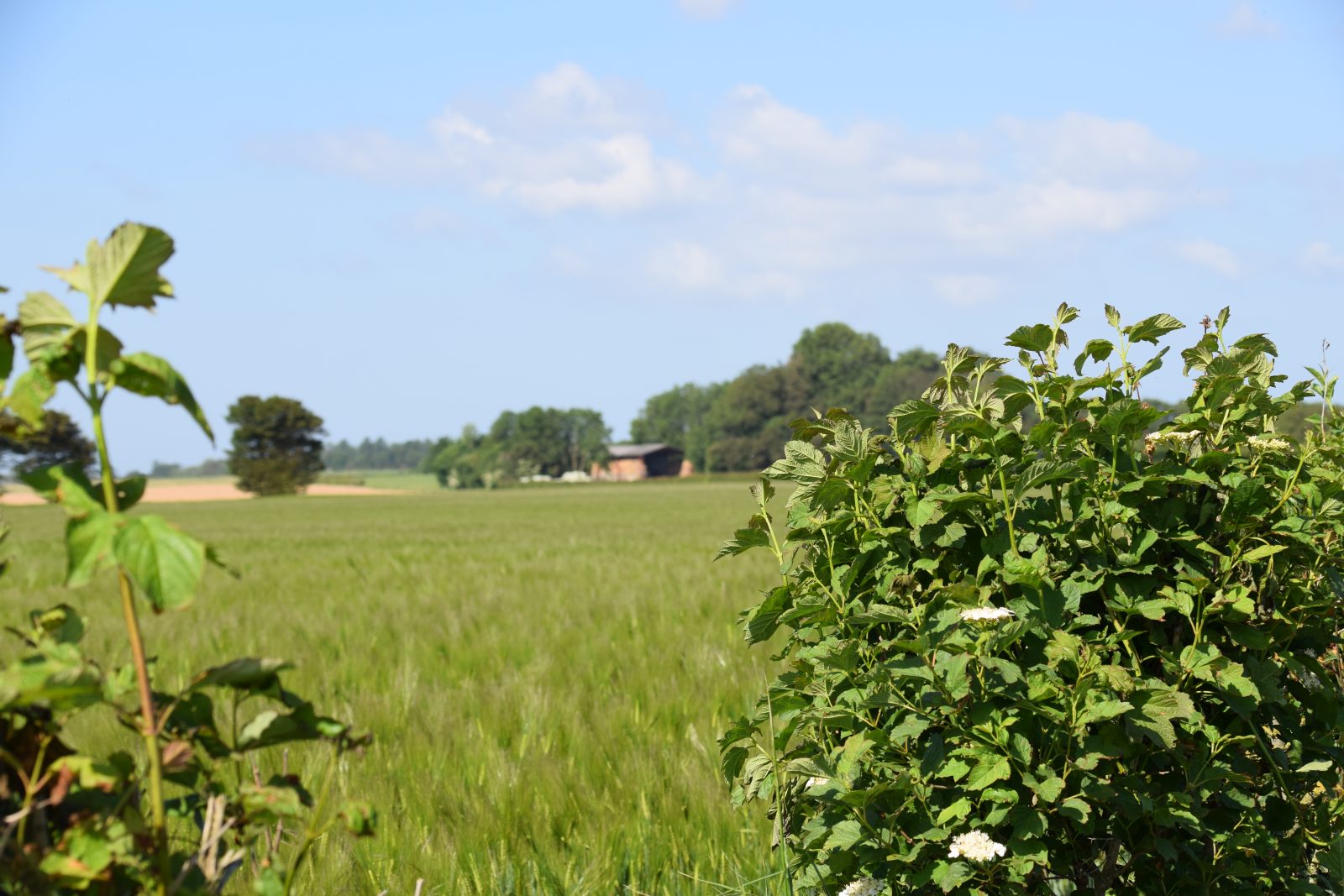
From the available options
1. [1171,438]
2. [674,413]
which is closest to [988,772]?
[1171,438]

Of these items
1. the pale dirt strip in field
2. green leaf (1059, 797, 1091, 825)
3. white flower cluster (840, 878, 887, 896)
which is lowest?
the pale dirt strip in field

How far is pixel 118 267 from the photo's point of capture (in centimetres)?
99

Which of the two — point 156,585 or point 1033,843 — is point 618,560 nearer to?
point 1033,843

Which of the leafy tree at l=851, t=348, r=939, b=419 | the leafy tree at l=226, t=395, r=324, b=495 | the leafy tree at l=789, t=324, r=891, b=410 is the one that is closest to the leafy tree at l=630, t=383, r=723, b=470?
the leafy tree at l=789, t=324, r=891, b=410

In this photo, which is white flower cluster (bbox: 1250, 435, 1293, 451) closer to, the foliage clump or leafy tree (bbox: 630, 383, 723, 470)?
the foliage clump

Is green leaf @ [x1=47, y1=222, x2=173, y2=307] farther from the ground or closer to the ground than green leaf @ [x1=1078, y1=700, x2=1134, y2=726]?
farther from the ground

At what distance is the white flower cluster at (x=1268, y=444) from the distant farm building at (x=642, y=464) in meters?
130

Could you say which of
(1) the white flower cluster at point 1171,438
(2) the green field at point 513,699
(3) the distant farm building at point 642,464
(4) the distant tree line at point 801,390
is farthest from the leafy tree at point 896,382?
(1) the white flower cluster at point 1171,438

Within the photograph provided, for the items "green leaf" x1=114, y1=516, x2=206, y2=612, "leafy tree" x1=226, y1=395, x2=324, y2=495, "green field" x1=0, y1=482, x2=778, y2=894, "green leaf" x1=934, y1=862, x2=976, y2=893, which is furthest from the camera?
"leafy tree" x1=226, y1=395, x2=324, y2=495

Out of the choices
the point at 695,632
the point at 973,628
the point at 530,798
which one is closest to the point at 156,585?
the point at 973,628

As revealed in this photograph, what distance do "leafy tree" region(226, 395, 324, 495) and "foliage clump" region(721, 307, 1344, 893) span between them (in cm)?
8776

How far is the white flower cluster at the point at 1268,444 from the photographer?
211 centimetres

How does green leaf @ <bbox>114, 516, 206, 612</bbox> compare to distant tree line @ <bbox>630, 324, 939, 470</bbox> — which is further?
distant tree line @ <bbox>630, 324, 939, 470</bbox>

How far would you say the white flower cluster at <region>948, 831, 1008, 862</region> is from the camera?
1.68 meters
